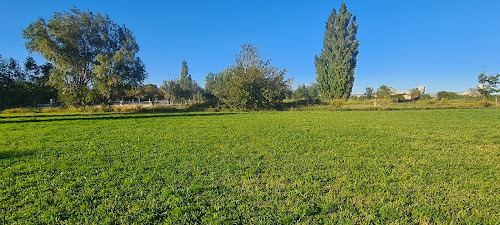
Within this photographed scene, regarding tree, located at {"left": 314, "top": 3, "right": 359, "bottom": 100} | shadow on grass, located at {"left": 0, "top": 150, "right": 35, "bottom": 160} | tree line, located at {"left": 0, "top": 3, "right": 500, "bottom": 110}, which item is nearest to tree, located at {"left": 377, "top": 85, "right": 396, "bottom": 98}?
tree, located at {"left": 314, "top": 3, "right": 359, "bottom": 100}

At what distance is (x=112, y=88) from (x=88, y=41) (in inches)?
236

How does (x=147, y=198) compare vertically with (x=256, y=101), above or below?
below

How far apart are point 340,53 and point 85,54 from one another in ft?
115

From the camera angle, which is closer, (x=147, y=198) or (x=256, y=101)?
(x=147, y=198)

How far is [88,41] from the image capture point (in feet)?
86.3

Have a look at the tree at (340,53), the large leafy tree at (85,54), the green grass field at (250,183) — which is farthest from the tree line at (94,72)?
the green grass field at (250,183)

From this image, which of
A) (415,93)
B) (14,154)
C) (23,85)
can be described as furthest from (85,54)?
(415,93)

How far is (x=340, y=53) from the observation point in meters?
35.8

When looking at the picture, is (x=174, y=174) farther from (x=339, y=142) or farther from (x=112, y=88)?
(x=112, y=88)

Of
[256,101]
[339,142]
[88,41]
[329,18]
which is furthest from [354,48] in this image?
[88,41]

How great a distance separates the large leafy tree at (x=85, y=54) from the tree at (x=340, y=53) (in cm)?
2819

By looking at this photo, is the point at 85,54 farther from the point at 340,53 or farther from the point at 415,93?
the point at 415,93

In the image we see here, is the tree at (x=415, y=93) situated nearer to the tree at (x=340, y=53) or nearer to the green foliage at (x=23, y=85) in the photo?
the tree at (x=340, y=53)

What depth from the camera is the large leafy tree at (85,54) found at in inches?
944
